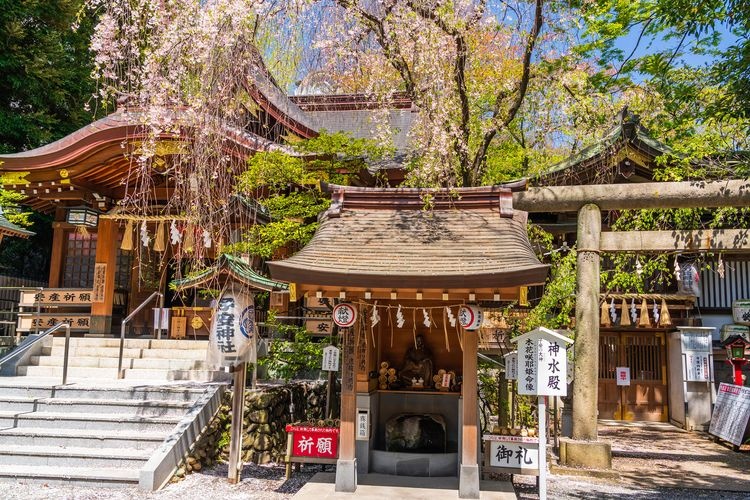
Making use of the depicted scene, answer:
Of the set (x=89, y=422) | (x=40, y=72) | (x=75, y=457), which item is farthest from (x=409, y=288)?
(x=40, y=72)

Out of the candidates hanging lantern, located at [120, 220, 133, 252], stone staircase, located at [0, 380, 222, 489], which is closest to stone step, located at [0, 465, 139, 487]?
stone staircase, located at [0, 380, 222, 489]

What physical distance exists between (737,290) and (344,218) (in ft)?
42.4

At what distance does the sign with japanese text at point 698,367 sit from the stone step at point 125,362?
39.9 ft

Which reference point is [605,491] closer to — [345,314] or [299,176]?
[345,314]

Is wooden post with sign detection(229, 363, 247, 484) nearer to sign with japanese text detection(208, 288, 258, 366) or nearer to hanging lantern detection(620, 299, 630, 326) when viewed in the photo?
sign with japanese text detection(208, 288, 258, 366)

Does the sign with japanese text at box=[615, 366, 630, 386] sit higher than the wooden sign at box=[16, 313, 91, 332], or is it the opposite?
the wooden sign at box=[16, 313, 91, 332]

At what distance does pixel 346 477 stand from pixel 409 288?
2.69m

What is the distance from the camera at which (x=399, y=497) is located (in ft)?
23.9

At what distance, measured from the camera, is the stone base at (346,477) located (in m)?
7.57

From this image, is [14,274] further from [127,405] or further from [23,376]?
[127,405]

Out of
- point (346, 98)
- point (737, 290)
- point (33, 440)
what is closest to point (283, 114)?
point (346, 98)

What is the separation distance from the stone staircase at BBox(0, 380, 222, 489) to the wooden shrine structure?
275cm

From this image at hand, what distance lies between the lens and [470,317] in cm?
753

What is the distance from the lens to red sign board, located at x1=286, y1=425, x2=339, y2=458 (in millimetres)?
8305
